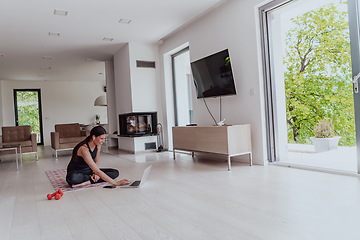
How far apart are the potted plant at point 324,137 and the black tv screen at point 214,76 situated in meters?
1.99

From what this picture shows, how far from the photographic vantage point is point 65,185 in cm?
349

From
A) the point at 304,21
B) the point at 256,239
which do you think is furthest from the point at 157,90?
the point at 256,239

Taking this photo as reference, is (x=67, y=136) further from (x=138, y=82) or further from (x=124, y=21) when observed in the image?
(x=124, y=21)

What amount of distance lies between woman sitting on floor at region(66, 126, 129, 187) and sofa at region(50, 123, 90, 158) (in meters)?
3.54

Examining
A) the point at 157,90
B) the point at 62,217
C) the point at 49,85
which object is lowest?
the point at 62,217

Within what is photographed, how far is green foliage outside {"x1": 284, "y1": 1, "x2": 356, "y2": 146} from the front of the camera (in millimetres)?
4617

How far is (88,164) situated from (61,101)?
935cm

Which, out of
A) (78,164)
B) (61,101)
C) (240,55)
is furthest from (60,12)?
(61,101)

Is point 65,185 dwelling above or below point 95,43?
below

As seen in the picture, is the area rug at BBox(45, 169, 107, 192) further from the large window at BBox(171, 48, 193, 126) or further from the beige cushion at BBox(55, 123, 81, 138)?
the large window at BBox(171, 48, 193, 126)

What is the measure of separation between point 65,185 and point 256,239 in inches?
103

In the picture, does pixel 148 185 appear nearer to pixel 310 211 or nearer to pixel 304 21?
pixel 310 211

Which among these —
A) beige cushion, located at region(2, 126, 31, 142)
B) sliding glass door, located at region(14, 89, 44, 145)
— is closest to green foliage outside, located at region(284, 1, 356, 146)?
beige cushion, located at region(2, 126, 31, 142)

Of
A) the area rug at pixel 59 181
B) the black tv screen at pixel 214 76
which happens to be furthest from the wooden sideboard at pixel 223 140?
the area rug at pixel 59 181
